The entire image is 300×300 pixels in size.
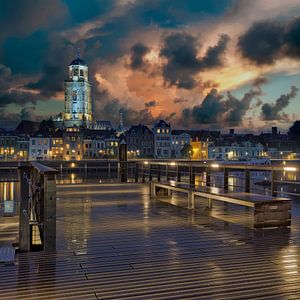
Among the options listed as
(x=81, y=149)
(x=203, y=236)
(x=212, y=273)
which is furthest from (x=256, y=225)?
(x=81, y=149)

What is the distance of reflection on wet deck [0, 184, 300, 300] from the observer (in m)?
4.57

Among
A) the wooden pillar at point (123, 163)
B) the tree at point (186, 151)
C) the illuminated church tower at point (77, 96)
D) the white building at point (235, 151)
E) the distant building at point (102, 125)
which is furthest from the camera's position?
the distant building at point (102, 125)

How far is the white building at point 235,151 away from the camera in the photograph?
11556 centimetres

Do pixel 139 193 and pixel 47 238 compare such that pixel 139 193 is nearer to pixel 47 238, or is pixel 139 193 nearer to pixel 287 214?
pixel 287 214

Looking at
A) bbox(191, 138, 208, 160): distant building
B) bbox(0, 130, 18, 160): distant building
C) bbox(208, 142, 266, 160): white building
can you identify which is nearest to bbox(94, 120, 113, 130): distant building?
bbox(191, 138, 208, 160): distant building

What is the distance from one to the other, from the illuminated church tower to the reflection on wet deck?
453 ft

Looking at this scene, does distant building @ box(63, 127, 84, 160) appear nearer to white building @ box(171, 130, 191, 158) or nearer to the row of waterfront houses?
the row of waterfront houses

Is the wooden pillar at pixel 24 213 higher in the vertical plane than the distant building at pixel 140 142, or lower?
lower

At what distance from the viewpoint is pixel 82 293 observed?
451 centimetres

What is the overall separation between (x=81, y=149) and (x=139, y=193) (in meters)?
97.1

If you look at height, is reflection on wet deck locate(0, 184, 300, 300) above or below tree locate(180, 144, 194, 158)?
below

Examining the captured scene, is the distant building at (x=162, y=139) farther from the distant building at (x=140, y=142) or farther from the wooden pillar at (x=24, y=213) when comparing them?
the wooden pillar at (x=24, y=213)

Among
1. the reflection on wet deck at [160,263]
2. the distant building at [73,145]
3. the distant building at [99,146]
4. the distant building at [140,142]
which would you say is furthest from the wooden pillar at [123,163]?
the distant building at [73,145]

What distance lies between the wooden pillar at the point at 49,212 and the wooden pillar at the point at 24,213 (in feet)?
1.22
